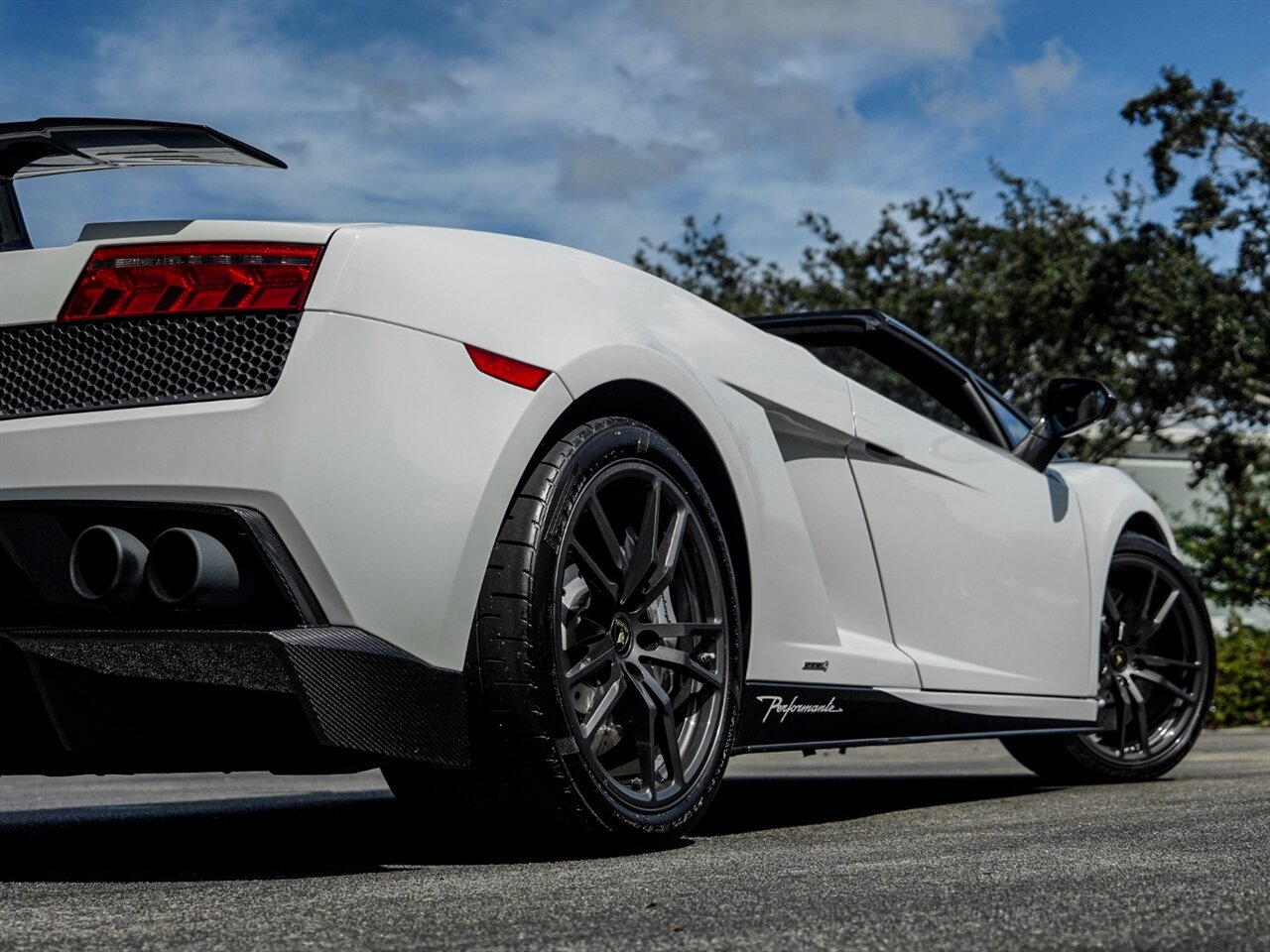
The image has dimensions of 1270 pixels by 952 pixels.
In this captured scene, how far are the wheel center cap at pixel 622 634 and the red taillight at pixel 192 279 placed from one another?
946 mm

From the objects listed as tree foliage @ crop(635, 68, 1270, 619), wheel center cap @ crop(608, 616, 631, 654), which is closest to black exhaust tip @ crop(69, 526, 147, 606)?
wheel center cap @ crop(608, 616, 631, 654)

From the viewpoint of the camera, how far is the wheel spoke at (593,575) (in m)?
3.22

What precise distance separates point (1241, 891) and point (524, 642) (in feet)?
4.31

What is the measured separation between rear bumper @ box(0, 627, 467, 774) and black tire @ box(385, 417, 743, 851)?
16 cm

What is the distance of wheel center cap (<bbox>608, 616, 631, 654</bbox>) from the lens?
328cm

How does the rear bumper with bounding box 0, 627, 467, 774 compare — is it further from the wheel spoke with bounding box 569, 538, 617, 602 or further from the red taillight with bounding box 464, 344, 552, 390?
the red taillight with bounding box 464, 344, 552, 390

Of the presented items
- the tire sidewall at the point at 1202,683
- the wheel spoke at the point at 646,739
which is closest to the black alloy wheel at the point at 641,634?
the wheel spoke at the point at 646,739

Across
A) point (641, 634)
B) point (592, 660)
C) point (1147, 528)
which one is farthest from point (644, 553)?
point (1147, 528)

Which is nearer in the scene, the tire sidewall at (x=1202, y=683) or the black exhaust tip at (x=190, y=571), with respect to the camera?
the black exhaust tip at (x=190, y=571)

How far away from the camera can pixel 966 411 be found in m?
5.27

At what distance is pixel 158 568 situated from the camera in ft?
9.05

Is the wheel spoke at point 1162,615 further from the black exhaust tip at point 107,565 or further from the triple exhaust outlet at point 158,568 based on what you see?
the black exhaust tip at point 107,565

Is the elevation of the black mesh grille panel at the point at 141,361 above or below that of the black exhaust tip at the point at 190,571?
Result: above

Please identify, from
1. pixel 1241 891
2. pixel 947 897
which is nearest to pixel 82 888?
pixel 947 897
